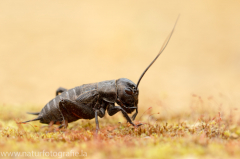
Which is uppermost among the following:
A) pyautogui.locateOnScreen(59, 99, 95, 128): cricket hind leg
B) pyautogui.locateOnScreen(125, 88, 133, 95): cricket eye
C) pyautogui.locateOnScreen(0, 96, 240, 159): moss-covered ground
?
pyautogui.locateOnScreen(125, 88, 133, 95): cricket eye

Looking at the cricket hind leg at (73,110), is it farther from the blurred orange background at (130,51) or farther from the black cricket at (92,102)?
the blurred orange background at (130,51)

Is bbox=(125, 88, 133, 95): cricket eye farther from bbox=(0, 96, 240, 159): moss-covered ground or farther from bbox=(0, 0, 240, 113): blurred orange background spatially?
bbox=(0, 0, 240, 113): blurred orange background

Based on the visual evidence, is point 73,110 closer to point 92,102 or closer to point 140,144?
point 92,102

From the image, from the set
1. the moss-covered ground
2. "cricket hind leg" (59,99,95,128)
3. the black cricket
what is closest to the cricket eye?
the black cricket

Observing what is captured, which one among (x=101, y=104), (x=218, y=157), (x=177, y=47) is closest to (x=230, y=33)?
(x=177, y=47)

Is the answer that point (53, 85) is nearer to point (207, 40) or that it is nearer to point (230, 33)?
point (207, 40)

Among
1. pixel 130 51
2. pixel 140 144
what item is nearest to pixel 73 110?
pixel 140 144

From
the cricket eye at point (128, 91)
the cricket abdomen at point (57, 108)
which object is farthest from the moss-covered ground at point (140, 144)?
the cricket eye at point (128, 91)

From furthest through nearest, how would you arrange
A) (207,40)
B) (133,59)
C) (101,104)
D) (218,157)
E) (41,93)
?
1. (207,40)
2. (133,59)
3. (41,93)
4. (101,104)
5. (218,157)
